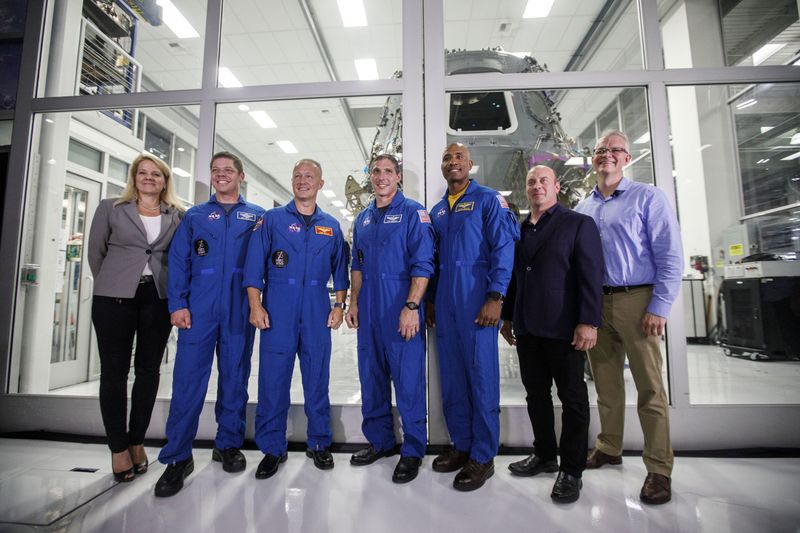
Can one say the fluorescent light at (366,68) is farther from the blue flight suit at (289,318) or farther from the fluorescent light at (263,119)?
the blue flight suit at (289,318)

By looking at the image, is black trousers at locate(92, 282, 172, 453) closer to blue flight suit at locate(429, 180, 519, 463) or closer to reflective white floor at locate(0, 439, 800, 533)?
reflective white floor at locate(0, 439, 800, 533)

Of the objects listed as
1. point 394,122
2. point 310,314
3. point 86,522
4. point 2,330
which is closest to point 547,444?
point 310,314

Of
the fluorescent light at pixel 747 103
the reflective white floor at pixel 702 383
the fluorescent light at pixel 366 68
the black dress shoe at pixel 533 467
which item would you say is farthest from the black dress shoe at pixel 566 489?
the fluorescent light at pixel 747 103

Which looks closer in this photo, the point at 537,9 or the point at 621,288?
the point at 621,288

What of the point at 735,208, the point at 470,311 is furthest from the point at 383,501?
the point at 735,208

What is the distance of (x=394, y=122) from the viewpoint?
10.2ft

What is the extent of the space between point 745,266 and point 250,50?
7.13 metres

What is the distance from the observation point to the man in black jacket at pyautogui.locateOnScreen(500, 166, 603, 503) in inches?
61.7

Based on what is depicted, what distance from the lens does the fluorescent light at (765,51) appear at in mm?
5621

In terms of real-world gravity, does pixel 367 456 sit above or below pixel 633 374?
below

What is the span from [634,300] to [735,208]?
5.90 meters

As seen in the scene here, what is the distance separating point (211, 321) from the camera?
5.85 feet

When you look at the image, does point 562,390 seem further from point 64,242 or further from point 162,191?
point 64,242

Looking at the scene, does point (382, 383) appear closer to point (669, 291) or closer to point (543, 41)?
point (669, 291)
